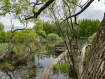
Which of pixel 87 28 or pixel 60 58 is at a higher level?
pixel 87 28

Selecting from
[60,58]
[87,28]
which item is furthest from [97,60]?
[87,28]

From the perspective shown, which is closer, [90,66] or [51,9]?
[90,66]

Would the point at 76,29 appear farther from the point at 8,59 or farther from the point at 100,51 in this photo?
the point at 100,51

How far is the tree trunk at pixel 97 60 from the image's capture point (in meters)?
1.28

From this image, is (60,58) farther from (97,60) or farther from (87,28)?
(87,28)

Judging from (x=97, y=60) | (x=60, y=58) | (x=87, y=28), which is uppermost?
(x=87, y=28)

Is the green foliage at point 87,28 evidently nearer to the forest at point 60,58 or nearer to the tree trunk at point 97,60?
the forest at point 60,58

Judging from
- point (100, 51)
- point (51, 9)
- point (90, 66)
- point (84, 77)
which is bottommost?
point (84, 77)

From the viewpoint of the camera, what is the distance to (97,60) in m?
1.34

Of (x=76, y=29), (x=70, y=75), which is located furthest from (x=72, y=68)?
(x=76, y=29)

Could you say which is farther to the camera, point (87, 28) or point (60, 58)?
point (87, 28)

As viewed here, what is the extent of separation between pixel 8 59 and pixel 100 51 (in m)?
9.49

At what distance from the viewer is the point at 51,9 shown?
18.2ft

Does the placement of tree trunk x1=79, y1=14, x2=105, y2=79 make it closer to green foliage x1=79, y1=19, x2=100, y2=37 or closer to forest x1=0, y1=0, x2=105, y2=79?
forest x1=0, y1=0, x2=105, y2=79
